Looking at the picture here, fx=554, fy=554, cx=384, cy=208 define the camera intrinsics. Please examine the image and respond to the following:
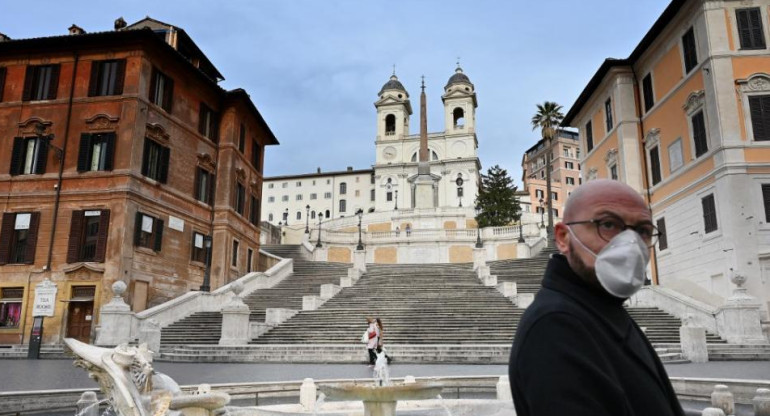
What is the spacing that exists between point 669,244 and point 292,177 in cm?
8181

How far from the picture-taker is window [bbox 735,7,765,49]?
2325 cm

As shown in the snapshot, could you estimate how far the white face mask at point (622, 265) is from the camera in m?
1.80

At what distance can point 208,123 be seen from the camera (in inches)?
1293

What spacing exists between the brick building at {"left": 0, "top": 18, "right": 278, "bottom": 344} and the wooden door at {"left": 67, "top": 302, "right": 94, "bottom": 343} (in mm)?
44

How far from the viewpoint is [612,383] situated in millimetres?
1612

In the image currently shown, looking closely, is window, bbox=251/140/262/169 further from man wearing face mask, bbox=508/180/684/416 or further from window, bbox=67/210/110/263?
man wearing face mask, bbox=508/180/684/416

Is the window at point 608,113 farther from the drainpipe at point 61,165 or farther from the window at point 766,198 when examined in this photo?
the drainpipe at point 61,165

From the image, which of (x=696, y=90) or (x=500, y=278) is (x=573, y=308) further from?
(x=500, y=278)

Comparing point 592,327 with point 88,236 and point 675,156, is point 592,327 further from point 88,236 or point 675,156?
point 675,156

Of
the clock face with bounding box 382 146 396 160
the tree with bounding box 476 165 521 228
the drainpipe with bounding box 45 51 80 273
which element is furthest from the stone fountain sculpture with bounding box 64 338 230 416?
the clock face with bounding box 382 146 396 160

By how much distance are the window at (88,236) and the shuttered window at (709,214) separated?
85.0 ft

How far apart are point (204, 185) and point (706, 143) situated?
25.6 metres

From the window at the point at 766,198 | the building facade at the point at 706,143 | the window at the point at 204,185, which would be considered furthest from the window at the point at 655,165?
the window at the point at 204,185

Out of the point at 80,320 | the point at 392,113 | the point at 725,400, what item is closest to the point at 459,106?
the point at 392,113
